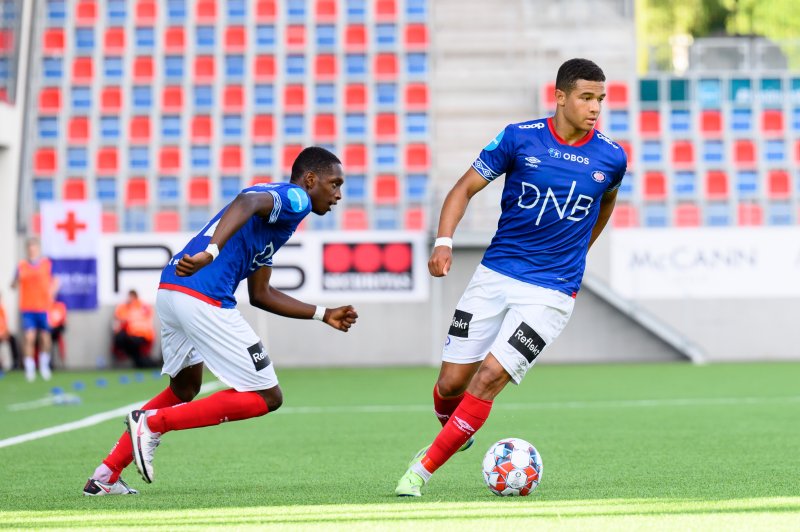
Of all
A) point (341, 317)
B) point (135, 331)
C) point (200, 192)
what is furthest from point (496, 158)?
point (200, 192)

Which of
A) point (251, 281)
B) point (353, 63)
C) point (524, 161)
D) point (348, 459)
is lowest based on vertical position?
point (348, 459)

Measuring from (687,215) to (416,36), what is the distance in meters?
5.72

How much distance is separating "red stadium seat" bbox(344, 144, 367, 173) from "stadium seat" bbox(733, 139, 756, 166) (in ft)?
21.6

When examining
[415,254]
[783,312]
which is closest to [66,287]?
[415,254]

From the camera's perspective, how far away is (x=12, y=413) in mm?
12141

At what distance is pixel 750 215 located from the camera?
22672mm

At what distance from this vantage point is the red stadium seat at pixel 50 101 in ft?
77.7

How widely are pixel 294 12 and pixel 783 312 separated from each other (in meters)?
10.1

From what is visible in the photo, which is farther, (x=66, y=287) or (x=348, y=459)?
(x=66, y=287)

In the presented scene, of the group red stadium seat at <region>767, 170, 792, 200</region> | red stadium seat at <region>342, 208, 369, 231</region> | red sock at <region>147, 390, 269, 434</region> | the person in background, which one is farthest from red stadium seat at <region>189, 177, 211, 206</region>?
red sock at <region>147, 390, 269, 434</region>

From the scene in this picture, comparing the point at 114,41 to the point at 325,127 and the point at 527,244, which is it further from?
the point at 527,244

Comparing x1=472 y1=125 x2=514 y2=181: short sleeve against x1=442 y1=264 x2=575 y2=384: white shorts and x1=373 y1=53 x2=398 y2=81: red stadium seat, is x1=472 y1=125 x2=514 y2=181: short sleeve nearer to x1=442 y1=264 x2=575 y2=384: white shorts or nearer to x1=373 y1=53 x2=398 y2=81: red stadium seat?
x1=442 y1=264 x2=575 y2=384: white shorts

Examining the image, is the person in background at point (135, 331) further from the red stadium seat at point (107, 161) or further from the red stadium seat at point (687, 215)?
the red stadium seat at point (687, 215)

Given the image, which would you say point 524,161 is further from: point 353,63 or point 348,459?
point 353,63
